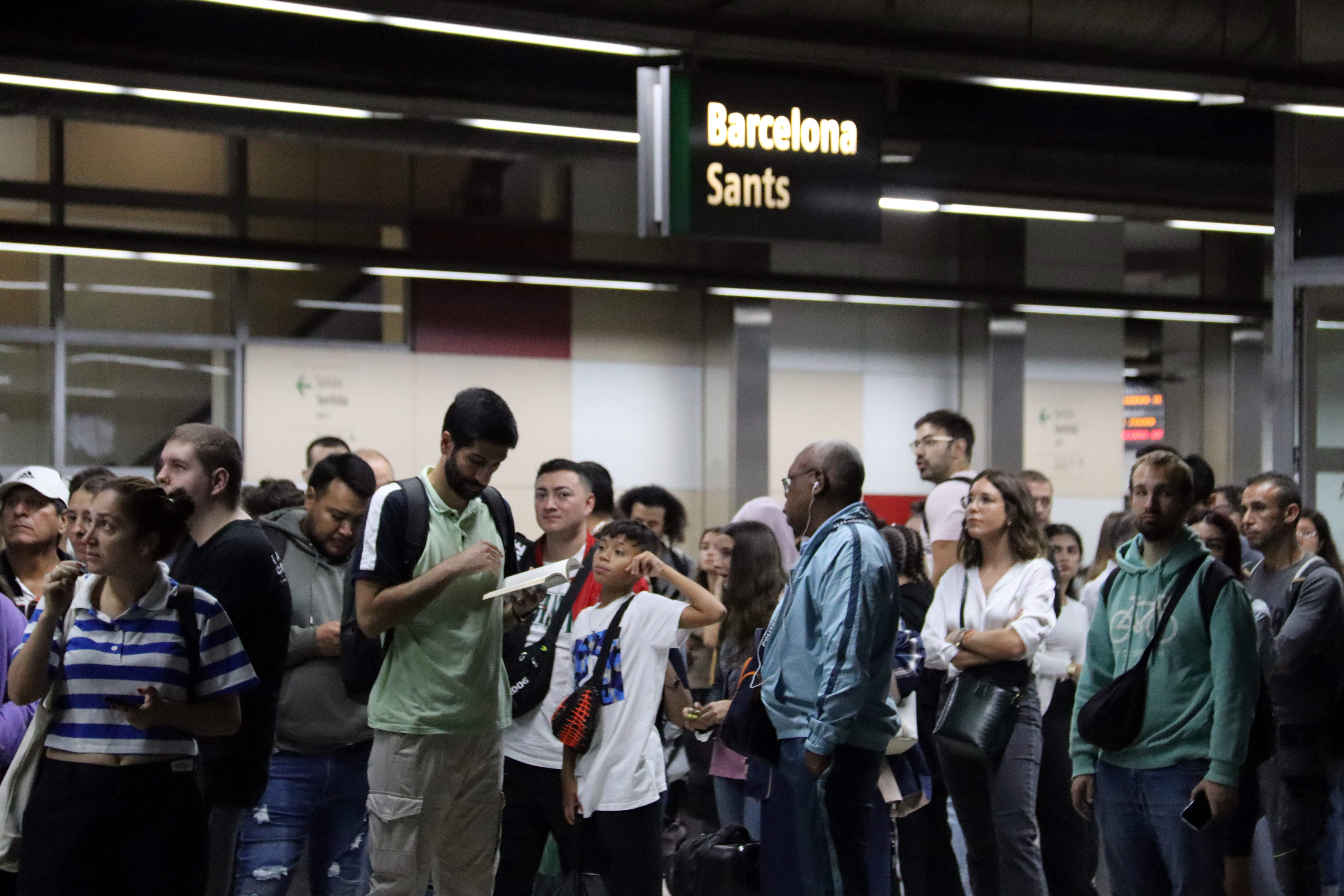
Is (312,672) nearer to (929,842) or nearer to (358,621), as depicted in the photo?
(358,621)

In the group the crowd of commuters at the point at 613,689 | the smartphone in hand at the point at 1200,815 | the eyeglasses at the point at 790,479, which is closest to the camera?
the crowd of commuters at the point at 613,689

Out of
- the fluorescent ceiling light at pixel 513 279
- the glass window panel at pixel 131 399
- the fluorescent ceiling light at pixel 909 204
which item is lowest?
the glass window panel at pixel 131 399

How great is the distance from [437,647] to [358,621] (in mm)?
222

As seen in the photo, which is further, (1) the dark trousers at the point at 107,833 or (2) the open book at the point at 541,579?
(2) the open book at the point at 541,579

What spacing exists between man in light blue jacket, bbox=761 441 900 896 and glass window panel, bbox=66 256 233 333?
26.0ft

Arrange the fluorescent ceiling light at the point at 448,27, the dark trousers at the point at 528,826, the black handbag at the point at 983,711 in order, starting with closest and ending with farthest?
the dark trousers at the point at 528,826, the black handbag at the point at 983,711, the fluorescent ceiling light at the point at 448,27

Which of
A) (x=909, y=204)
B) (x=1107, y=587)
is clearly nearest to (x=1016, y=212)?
(x=909, y=204)

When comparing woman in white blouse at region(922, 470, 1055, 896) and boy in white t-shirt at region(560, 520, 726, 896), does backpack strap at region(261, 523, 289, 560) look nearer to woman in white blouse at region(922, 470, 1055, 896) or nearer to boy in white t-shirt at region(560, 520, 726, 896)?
boy in white t-shirt at region(560, 520, 726, 896)

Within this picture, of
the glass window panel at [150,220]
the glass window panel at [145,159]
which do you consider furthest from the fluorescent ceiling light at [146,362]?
the glass window panel at [145,159]

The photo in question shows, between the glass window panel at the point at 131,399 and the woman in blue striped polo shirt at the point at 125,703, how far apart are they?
7.76 meters

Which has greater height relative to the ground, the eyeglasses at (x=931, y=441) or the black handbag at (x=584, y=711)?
the eyeglasses at (x=931, y=441)

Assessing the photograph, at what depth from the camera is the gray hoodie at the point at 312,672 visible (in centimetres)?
458

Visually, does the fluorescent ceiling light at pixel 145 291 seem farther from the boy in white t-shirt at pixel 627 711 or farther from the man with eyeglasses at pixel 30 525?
the boy in white t-shirt at pixel 627 711

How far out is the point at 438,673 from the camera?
3.93 metres
